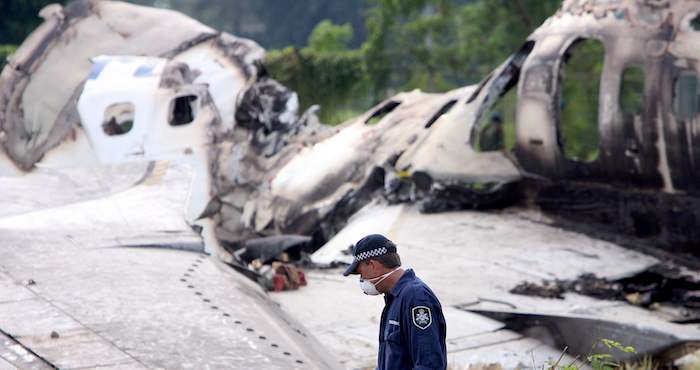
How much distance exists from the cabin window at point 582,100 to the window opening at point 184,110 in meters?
13.8

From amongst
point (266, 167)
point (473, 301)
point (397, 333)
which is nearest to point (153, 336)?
point (397, 333)

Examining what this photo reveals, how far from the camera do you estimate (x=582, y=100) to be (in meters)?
26.6

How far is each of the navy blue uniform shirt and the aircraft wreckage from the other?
4.43m

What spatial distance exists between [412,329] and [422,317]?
70 millimetres

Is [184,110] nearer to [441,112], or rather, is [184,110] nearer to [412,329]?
[441,112]

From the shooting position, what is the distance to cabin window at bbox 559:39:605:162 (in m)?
26.2

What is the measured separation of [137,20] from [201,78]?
1.87m

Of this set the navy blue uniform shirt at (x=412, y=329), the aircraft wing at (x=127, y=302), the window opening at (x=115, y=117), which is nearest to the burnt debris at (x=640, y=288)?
the aircraft wing at (x=127, y=302)

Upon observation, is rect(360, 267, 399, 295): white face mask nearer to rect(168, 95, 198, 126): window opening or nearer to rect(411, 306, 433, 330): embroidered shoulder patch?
rect(411, 306, 433, 330): embroidered shoulder patch

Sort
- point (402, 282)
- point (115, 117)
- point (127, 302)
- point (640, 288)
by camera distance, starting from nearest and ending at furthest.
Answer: point (402, 282) → point (127, 302) → point (640, 288) → point (115, 117)

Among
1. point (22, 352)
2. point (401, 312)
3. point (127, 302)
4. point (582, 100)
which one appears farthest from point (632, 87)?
point (22, 352)

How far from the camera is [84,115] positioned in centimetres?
1373

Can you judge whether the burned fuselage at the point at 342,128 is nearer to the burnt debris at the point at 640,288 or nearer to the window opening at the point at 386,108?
the window opening at the point at 386,108

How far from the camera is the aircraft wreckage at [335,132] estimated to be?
11047mm
